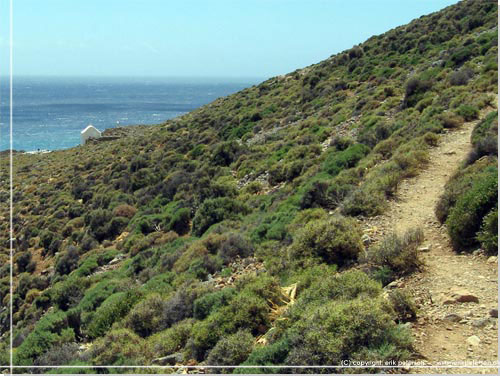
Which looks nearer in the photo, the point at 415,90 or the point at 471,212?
the point at 471,212

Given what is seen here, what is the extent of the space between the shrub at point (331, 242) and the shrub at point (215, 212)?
629 cm

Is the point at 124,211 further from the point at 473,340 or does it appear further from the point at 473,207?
the point at 473,340

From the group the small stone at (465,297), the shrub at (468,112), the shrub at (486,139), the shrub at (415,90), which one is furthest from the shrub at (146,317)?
the shrub at (415,90)

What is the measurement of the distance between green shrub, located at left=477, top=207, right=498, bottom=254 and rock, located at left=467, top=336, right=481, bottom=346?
1.89 m

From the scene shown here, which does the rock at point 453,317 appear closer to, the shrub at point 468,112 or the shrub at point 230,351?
the shrub at point 230,351

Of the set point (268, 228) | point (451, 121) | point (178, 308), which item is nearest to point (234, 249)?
point (268, 228)

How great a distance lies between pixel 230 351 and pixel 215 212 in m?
8.76

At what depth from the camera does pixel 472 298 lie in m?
5.20

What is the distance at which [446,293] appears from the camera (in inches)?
215

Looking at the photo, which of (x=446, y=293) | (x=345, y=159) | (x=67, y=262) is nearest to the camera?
(x=446, y=293)

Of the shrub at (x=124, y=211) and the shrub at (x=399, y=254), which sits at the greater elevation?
the shrub at (x=399, y=254)

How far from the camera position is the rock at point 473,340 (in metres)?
4.51

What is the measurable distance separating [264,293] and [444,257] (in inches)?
109

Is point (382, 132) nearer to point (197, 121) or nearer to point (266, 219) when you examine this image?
point (266, 219)
